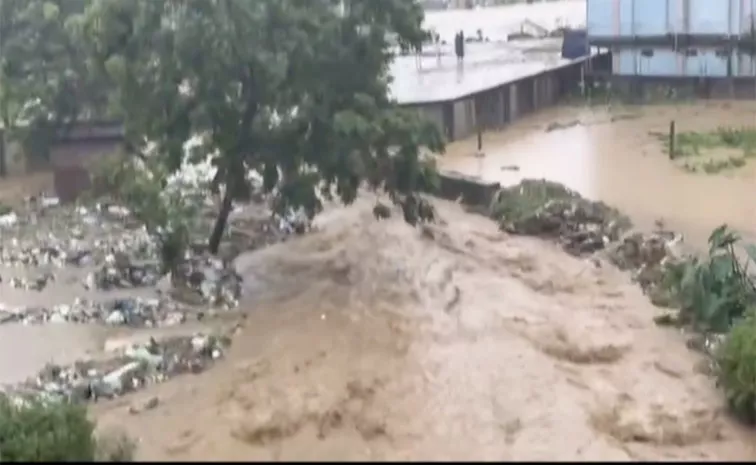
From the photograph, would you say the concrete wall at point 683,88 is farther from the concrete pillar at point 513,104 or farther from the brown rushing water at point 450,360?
the brown rushing water at point 450,360

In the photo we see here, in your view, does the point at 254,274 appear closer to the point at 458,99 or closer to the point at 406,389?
the point at 406,389

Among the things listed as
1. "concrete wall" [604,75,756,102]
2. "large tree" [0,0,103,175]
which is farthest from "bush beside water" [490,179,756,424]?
"concrete wall" [604,75,756,102]

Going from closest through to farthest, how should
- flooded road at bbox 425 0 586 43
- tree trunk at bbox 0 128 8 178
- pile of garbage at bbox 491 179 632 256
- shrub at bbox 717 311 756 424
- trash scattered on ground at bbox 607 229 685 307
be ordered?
shrub at bbox 717 311 756 424, trash scattered on ground at bbox 607 229 685 307, pile of garbage at bbox 491 179 632 256, tree trunk at bbox 0 128 8 178, flooded road at bbox 425 0 586 43

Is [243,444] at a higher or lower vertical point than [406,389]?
higher

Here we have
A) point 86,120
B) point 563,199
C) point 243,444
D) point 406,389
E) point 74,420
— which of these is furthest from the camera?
point 86,120

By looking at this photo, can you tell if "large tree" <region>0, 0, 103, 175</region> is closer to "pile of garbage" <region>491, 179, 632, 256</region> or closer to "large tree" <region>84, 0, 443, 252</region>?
"large tree" <region>84, 0, 443, 252</region>

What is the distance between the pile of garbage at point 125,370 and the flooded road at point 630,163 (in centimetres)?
662

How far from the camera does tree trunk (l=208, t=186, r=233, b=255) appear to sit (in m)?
12.4

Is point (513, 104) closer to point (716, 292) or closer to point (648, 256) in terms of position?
point (648, 256)

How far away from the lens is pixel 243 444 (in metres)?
3.90

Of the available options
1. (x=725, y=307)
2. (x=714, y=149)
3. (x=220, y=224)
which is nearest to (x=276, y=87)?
(x=220, y=224)

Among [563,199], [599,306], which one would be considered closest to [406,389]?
[599,306]

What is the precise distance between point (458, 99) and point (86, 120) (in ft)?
23.5

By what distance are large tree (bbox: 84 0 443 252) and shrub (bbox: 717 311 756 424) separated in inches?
167
